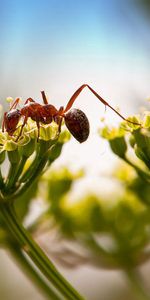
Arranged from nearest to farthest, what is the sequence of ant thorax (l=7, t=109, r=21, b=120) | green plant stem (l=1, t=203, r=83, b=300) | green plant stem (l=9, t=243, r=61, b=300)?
green plant stem (l=1, t=203, r=83, b=300), green plant stem (l=9, t=243, r=61, b=300), ant thorax (l=7, t=109, r=21, b=120)

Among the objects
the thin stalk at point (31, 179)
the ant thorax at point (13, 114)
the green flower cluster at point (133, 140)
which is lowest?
the green flower cluster at point (133, 140)

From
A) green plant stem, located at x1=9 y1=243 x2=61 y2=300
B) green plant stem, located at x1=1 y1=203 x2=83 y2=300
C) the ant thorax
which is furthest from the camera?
the ant thorax

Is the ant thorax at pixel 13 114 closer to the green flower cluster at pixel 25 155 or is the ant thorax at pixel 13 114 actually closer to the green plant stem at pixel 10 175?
the green flower cluster at pixel 25 155

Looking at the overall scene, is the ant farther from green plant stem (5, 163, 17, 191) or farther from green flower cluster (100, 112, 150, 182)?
green plant stem (5, 163, 17, 191)

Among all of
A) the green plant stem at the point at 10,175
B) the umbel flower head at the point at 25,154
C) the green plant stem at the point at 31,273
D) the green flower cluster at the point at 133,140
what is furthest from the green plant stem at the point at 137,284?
the green plant stem at the point at 10,175

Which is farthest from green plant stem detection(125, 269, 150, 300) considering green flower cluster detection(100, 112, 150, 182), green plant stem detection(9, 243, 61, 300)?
green flower cluster detection(100, 112, 150, 182)

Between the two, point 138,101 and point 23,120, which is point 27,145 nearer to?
point 23,120
